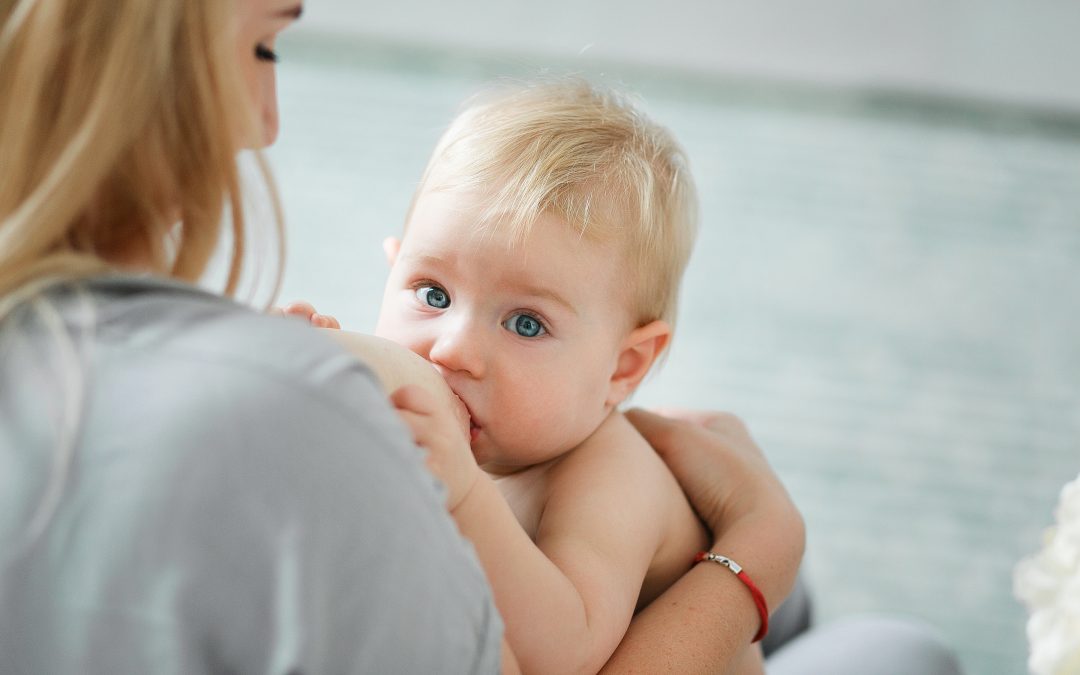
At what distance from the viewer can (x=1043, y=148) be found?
3.19 meters

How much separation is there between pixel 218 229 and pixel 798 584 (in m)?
1.23

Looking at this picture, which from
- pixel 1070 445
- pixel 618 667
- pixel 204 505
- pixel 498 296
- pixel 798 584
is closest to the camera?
pixel 204 505

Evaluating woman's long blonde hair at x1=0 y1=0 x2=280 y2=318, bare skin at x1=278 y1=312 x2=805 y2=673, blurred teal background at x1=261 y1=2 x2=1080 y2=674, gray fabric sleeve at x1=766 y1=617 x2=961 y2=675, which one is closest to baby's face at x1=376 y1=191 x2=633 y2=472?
bare skin at x1=278 y1=312 x2=805 y2=673

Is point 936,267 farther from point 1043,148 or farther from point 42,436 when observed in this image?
point 42,436

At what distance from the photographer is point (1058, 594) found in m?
0.84

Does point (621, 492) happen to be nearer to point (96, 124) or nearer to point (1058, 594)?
point (1058, 594)

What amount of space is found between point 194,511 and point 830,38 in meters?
2.80

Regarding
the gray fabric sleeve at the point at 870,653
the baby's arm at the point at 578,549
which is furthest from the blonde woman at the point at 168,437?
the gray fabric sleeve at the point at 870,653

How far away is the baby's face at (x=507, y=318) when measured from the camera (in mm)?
1050

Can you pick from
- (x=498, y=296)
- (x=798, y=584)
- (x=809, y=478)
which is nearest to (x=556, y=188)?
(x=498, y=296)

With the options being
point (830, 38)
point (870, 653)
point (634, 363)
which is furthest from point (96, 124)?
point (830, 38)

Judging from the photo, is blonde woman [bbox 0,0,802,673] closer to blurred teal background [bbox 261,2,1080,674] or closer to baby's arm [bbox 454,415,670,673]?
baby's arm [bbox 454,415,670,673]

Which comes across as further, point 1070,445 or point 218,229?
point 1070,445

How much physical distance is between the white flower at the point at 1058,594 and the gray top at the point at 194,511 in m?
0.48
